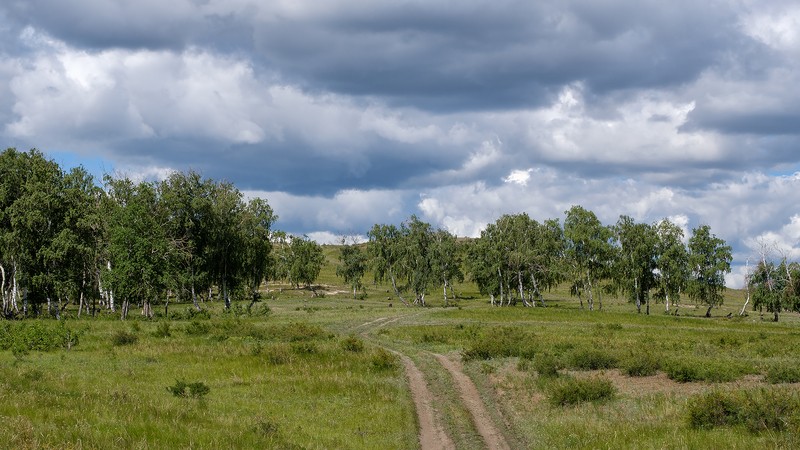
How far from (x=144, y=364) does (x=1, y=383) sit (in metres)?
11.2

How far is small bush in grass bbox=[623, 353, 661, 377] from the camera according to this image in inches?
1115

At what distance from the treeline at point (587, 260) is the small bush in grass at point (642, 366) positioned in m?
69.6

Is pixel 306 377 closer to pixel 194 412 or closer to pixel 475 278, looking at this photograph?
pixel 194 412

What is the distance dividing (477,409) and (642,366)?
31.9 ft

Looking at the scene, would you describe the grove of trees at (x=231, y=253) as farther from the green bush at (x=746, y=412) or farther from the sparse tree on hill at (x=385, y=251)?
the green bush at (x=746, y=412)

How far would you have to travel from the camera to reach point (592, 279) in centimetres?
10075

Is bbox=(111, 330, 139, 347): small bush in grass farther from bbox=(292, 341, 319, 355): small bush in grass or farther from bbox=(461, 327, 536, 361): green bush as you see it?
bbox=(461, 327, 536, 361): green bush

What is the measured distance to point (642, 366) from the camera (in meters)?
28.3

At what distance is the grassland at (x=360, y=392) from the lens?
16766 millimetres

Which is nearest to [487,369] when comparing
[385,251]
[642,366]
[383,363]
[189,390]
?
[383,363]

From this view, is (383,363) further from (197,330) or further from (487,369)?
(197,330)

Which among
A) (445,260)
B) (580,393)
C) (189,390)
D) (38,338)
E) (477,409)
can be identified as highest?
(445,260)

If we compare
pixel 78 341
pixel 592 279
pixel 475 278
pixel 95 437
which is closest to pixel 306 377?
pixel 95 437

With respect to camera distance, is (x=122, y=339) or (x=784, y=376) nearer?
(x=784, y=376)
